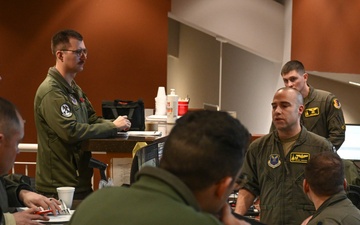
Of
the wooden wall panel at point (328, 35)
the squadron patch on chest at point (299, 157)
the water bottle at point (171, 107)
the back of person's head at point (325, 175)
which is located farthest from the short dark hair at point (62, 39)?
the wooden wall panel at point (328, 35)

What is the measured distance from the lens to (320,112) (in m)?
5.24

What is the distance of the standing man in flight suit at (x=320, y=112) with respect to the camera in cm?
519

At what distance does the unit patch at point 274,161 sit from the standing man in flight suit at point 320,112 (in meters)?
1.56

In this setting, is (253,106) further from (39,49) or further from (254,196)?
(254,196)

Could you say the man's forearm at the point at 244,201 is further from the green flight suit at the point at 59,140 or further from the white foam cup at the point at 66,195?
the white foam cup at the point at 66,195

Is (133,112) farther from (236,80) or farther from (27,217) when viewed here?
(236,80)

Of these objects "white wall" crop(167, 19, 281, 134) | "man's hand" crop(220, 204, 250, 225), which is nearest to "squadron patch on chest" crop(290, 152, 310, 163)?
"man's hand" crop(220, 204, 250, 225)

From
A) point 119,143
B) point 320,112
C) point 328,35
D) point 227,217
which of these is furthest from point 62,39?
point 328,35

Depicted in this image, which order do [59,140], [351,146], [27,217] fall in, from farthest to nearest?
[351,146] → [59,140] → [27,217]

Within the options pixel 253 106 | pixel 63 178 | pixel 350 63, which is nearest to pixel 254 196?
pixel 63 178

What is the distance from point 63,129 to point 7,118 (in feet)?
4.93

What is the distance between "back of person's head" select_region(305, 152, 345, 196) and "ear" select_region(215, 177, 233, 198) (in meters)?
1.67

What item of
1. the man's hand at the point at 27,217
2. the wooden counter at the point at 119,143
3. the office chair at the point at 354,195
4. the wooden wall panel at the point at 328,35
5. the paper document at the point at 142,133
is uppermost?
the wooden wall panel at the point at 328,35

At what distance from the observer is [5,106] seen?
2.35 m
